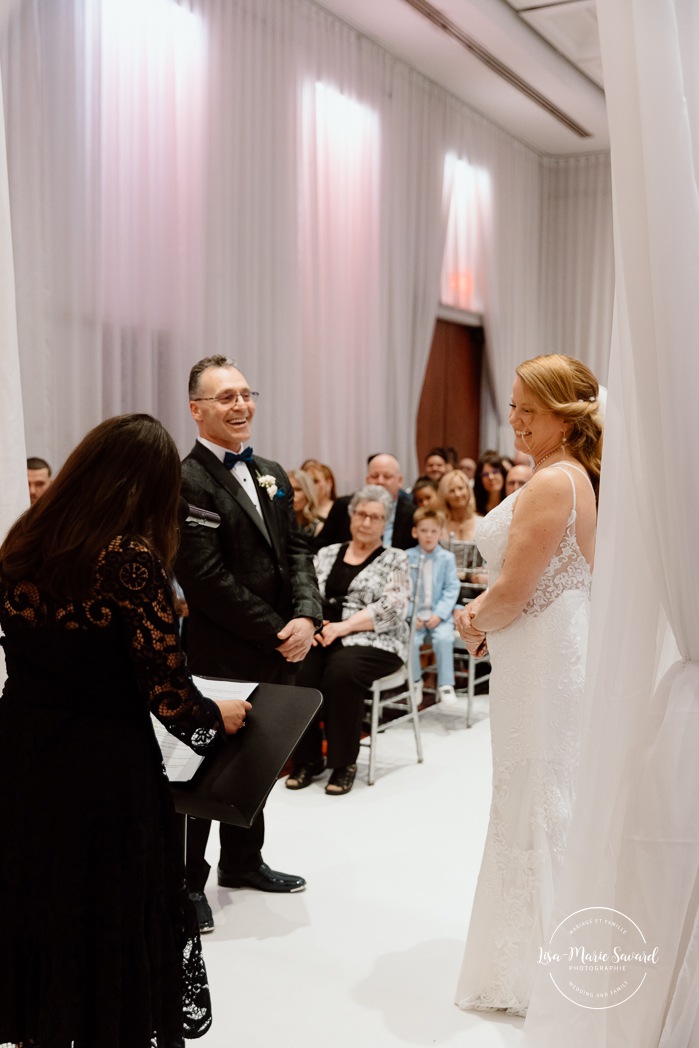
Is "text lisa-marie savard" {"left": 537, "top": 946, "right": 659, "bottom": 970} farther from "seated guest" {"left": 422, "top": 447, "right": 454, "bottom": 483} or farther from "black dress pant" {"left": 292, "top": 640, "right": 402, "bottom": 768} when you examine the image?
"seated guest" {"left": 422, "top": 447, "right": 454, "bottom": 483}

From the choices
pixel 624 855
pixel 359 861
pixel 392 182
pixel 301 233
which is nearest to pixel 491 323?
pixel 392 182

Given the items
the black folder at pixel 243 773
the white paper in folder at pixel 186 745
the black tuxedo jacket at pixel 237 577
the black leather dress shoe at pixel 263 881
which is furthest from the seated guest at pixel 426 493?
the black folder at pixel 243 773

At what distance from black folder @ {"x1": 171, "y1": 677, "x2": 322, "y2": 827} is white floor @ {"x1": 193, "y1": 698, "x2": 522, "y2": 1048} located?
787 mm

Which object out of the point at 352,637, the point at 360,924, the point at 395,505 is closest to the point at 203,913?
the point at 360,924

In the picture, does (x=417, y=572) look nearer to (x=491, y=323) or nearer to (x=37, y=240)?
(x=37, y=240)

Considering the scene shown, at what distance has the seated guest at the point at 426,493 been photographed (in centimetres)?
705

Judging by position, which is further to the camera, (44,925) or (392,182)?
(392,182)

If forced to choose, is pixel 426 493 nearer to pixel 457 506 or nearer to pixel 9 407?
pixel 457 506

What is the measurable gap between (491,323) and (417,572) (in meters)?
5.88

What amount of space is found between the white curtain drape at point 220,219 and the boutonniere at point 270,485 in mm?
2379

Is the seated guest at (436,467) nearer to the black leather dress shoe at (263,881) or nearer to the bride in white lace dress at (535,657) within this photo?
the black leather dress shoe at (263,881)

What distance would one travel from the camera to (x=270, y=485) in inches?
140

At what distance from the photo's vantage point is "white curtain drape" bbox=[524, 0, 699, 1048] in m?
2.03

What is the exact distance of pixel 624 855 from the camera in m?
2.14
